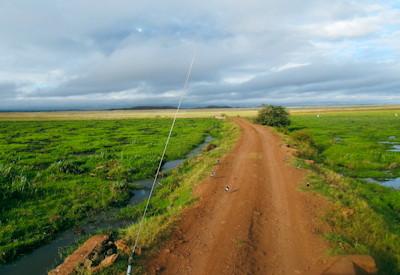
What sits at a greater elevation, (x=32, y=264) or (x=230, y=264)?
(x=230, y=264)

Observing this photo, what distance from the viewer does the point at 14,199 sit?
1722 centimetres

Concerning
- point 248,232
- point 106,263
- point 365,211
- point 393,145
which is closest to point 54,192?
point 106,263

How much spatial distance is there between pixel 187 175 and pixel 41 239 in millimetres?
11225

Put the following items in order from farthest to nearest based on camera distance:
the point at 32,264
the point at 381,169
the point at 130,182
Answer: the point at 381,169, the point at 130,182, the point at 32,264

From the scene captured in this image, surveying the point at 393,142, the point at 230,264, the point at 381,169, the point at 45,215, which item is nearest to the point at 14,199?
the point at 45,215

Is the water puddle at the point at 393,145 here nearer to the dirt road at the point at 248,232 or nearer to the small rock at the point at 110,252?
the dirt road at the point at 248,232

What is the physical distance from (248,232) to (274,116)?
183ft

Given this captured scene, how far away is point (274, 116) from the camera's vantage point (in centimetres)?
6481

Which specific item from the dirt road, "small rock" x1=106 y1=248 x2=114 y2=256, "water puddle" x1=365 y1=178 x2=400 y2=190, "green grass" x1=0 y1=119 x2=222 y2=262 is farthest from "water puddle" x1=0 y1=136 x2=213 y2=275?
"water puddle" x1=365 y1=178 x2=400 y2=190

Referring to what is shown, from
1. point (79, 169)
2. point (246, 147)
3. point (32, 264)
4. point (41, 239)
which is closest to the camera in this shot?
point (32, 264)

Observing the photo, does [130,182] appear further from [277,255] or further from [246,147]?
[277,255]

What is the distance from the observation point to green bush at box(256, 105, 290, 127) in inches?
2514

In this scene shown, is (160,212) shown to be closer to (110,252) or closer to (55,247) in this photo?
(55,247)

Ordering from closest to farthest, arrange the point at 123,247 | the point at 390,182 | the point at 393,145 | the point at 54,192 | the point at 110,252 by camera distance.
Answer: the point at 110,252 → the point at 123,247 → the point at 54,192 → the point at 390,182 → the point at 393,145
